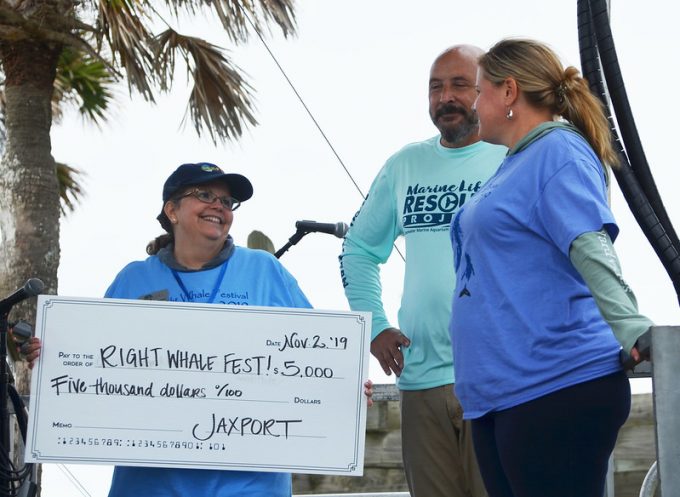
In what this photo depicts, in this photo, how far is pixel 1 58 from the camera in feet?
35.7

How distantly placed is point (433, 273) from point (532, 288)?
1075mm

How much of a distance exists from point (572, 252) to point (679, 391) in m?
0.40

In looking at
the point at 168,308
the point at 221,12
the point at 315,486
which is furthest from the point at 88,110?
the point at 168,308

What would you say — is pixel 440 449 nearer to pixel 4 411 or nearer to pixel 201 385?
pixel 201 385

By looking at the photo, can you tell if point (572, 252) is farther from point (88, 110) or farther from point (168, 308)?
point (88, 110)

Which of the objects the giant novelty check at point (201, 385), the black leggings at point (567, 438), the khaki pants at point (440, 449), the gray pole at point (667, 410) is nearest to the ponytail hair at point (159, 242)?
the giant novelty check at point (201, 385)

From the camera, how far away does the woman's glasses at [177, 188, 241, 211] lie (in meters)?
4.09

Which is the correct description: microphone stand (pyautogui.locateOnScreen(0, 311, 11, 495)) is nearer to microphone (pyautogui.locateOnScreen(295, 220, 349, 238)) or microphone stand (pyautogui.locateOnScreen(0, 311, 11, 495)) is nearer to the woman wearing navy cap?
the woman wearing navy cap

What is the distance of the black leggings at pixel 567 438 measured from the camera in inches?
104

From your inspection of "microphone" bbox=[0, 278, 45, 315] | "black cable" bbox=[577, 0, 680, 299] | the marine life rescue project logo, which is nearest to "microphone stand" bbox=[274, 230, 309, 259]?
the marine life rescue project logo

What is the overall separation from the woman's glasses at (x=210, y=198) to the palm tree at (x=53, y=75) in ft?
20.1

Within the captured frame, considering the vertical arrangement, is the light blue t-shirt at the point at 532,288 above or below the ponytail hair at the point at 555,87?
below

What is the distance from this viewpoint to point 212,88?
10742mm

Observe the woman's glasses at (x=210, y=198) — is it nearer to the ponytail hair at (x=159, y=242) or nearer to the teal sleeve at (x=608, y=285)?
the ponytail hair at (x=159, y=242)
